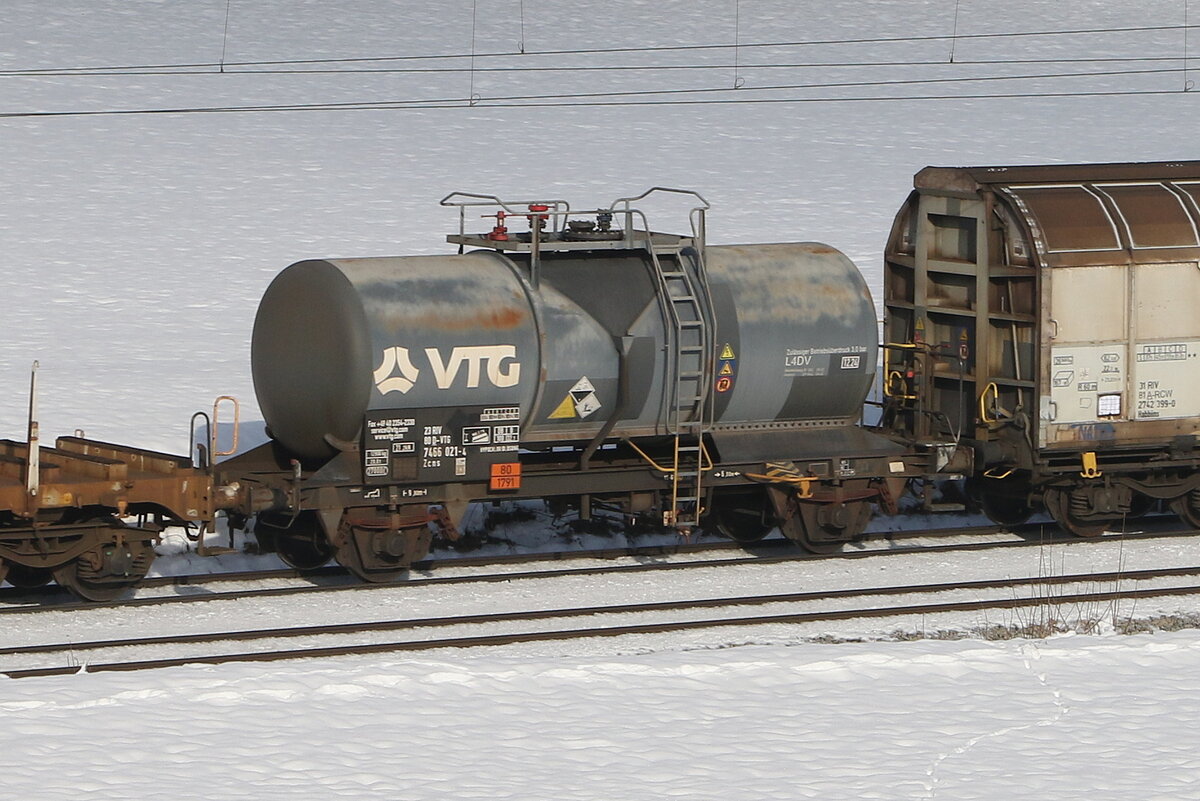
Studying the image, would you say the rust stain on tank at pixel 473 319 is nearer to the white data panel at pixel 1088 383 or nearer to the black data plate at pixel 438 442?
the black data plate at pixel 438 442

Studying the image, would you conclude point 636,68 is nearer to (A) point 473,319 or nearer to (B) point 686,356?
(B) point 686,356

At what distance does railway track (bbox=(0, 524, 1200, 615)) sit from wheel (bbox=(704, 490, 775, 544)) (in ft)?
0.70

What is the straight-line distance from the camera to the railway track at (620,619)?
15625mm

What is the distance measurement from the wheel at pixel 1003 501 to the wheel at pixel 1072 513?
37 centimetres

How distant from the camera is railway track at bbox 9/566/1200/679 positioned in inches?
615

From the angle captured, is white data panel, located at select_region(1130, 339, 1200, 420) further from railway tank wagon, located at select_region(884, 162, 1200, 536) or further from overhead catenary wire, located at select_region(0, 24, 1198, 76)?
overhead catenary wire, located at select_region(0, 24, 1198, 76)

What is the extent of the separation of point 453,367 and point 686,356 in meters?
2.24

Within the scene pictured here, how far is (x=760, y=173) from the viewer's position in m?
40.9

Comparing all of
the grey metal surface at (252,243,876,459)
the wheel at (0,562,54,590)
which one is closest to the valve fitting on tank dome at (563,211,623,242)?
the grey metal surface at (252,243,876,459)

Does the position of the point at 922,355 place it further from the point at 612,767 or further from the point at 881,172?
the point at 881,172

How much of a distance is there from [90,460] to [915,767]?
7.87m

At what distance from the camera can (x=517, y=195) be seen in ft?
123

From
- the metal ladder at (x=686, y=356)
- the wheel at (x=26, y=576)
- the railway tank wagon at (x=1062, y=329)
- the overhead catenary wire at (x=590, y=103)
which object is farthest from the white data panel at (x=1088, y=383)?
the overhead catenary wire at (x=590, y=103)

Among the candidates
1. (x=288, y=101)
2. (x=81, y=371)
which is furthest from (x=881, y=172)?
(x=81, y=371)
